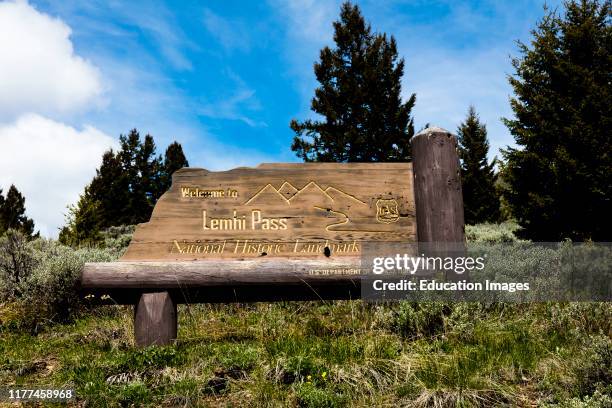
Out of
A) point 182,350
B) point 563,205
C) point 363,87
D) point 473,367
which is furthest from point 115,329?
point 363,87

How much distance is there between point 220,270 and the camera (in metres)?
5.72

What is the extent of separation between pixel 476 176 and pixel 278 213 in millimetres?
28582

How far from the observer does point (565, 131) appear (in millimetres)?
15000

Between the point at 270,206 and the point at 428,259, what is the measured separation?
80.7 inches

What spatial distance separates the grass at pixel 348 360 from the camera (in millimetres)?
3988

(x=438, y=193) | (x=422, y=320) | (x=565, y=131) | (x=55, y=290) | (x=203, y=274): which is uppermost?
(x=565, y=131)

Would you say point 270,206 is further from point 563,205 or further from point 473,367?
point 563,205

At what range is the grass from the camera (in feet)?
13.1

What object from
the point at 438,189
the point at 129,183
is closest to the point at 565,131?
the point at 438,189

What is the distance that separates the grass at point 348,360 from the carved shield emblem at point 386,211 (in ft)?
3.65

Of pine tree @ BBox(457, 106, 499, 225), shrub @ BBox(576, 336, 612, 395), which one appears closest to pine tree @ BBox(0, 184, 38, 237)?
pine tree @ BBox(457, 106, 499, 225)

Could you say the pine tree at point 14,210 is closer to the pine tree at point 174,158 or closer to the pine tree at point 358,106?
the pine tree at point 174,158

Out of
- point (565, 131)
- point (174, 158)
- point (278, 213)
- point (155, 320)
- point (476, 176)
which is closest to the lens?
point (155, 320)

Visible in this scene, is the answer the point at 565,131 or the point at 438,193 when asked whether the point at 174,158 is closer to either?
the point at 565,131
